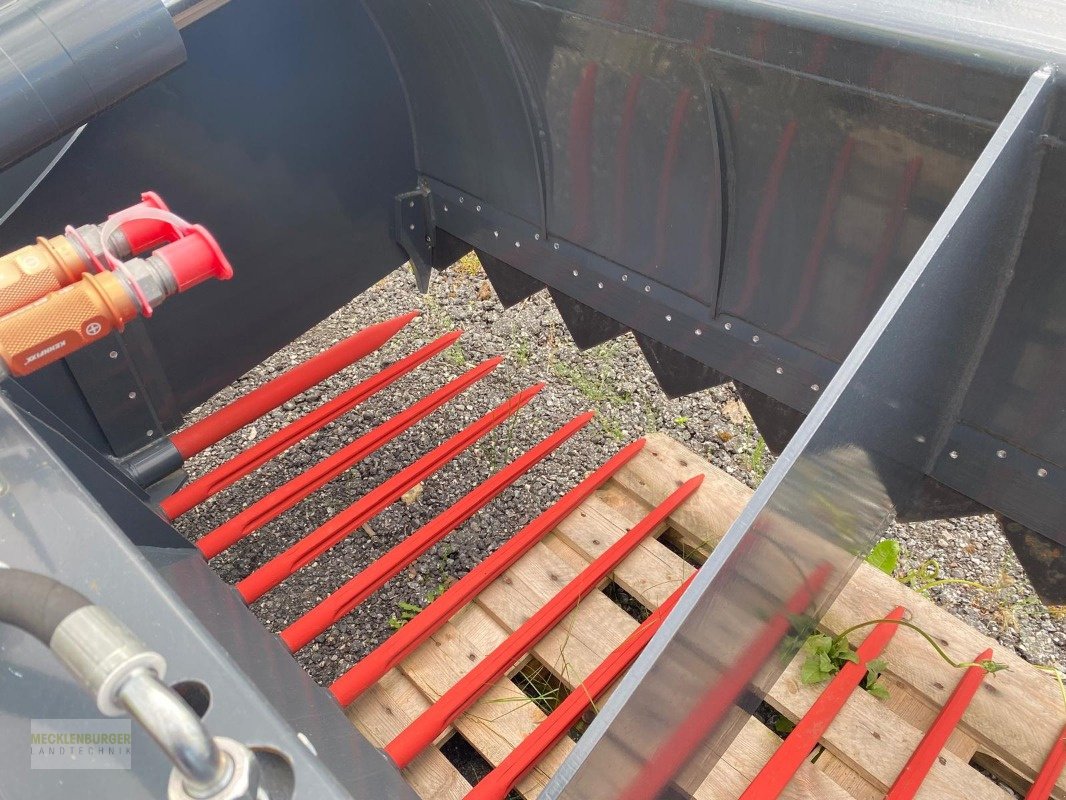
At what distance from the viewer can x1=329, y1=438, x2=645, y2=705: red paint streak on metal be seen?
1.72m

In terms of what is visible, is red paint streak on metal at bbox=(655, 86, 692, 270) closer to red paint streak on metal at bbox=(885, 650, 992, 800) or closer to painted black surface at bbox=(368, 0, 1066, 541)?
painted black surface at bbox=(368, 0, 1066, 541)

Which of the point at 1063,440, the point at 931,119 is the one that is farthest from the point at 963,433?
the point at 931,119

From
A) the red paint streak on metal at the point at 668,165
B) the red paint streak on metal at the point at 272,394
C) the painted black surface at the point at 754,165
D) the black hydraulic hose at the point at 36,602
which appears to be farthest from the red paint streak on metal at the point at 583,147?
the black hydraulic hose at the point at 36,602

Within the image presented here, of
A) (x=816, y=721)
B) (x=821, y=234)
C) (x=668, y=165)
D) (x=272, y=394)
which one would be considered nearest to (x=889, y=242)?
(x=821, y=234)

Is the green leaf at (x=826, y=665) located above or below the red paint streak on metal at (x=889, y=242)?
below

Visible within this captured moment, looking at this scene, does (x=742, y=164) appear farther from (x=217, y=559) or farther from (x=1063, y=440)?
(x=217, y=559)

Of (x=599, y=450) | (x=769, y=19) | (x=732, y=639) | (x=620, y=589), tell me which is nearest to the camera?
(x=732, y=639)

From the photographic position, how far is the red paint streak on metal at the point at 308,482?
74.6 inches

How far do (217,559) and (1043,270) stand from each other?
6.85ft

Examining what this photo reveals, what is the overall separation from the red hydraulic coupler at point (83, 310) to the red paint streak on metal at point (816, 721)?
136 cm

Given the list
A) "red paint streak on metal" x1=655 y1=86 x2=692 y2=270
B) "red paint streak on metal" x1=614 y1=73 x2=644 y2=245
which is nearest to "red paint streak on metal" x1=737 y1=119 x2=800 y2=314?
"red paint streak on metal" x1=655 y1=86 x2=692 y2=270

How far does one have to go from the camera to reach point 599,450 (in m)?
2.57

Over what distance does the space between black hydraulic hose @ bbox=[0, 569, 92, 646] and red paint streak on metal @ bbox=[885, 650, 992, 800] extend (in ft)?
4.83

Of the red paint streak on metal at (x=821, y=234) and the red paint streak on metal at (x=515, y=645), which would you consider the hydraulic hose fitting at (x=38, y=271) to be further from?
the red paint streak on metal at (x=821, y=234)
